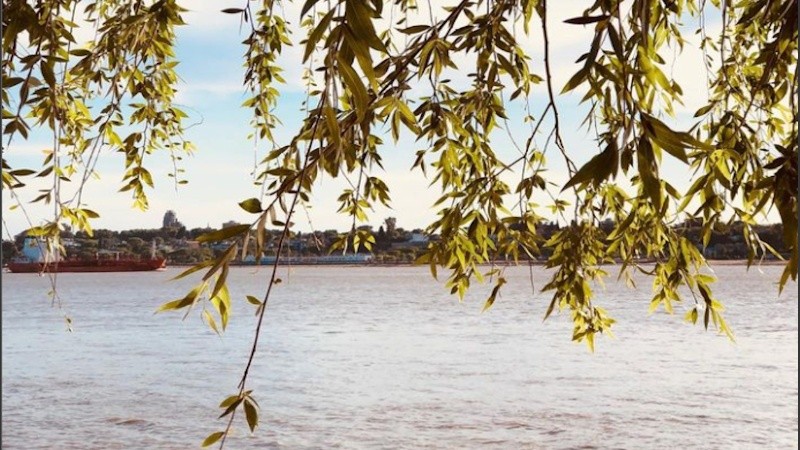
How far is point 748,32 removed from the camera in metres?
4.15

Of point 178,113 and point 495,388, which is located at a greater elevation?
point 178,113

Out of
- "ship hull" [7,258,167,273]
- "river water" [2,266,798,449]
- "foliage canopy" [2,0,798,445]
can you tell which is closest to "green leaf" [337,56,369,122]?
"foliage canopy" [2,0,798,445]

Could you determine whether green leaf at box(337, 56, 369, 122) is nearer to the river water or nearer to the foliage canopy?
the foliage canopy

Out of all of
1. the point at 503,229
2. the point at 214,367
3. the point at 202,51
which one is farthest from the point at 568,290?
the point at 214,367

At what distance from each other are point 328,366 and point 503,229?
43.6ft

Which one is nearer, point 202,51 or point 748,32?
point 748,32

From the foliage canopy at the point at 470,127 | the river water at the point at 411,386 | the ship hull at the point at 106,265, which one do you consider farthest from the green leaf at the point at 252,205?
the ship hull at the point at 106,265

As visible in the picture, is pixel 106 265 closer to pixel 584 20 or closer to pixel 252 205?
pixel 252 205

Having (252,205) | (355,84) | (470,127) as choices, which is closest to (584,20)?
(355,84)

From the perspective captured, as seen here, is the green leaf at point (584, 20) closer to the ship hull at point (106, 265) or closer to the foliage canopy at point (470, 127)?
the foliage canopy at point (470, 127)

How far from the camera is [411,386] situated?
1341 centimetres

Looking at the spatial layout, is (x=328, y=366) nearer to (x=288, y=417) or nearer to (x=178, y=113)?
(x=288, y=417)

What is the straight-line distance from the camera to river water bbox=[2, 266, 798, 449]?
9.92 meters

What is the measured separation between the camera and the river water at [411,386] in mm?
9922
